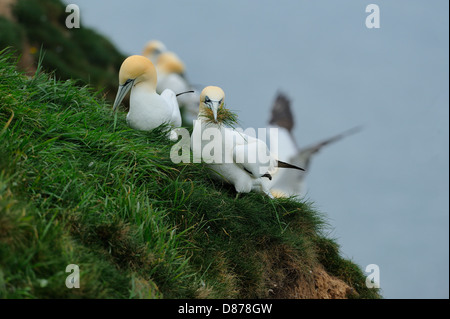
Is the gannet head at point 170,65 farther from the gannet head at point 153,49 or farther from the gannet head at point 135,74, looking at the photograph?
the gannet head at point 135,74

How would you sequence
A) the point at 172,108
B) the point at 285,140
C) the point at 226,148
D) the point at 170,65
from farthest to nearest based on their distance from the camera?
the point at 170,65, the point at 285,140, the point at 172,108, the point at 226,148

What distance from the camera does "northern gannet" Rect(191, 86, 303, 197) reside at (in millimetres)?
6223

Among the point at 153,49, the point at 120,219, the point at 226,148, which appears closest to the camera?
the point at 120,219

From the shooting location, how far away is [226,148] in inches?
251

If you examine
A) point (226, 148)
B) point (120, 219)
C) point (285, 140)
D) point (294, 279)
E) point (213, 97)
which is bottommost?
point (294, 279)

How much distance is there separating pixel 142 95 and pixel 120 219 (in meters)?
1.98

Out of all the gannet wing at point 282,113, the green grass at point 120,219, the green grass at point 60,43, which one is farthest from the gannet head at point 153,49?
the green grass at point 120,219

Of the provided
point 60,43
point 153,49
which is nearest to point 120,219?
point 60,43

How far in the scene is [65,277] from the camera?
4363 mm

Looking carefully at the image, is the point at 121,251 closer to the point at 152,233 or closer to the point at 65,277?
the point at 152,233

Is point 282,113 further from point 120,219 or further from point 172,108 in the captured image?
point 120,219

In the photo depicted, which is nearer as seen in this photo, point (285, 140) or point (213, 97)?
point (213, 97)

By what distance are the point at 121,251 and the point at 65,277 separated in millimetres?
768

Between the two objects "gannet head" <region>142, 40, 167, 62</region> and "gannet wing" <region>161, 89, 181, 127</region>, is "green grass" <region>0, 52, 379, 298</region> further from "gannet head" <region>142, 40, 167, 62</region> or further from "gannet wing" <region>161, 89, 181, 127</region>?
"gannet head" <region>142, 40, 167, 62</region>
